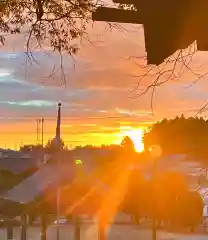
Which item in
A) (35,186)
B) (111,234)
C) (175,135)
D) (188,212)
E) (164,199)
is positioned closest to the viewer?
(35,186)

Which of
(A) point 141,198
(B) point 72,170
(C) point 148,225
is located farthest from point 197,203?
(B) point 72,170

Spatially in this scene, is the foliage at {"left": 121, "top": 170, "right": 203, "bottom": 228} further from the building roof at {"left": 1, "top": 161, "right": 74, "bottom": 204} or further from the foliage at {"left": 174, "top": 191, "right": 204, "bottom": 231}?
the building roof at {"left": 1, "top": 161, "right": 74, "bottom": 204}

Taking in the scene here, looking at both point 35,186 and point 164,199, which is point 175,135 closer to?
point 164,199

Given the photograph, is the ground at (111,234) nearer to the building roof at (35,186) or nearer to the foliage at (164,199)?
the foliage at (164,199)

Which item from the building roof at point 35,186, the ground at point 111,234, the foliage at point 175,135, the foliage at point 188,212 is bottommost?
the ground at point 111,234

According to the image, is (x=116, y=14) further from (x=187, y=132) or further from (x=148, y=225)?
(x=187, y=132)

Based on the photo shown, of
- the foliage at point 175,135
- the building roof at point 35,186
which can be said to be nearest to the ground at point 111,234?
the building roof at point 35,186

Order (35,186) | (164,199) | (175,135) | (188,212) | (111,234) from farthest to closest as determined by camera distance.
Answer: (175,135), (111,234), (188,212), (164,199), (35,186)

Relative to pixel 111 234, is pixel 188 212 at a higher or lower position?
higher

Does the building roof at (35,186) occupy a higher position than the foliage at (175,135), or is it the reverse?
the foliage at (175,135)

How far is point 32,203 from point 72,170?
61.8 inches

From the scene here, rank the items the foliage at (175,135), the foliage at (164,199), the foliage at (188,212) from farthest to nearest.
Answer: the foliage at (175,135), the foliage at (164,199), the foliage at (188,212)

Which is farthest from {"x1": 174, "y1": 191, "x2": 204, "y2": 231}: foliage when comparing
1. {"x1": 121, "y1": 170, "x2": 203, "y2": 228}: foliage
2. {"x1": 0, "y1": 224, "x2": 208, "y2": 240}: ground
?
{"x1": 0, "y1": 224, "x2": 208, "y2": 240}: ground

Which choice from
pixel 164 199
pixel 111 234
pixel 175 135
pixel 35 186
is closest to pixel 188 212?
pixel 164 199
